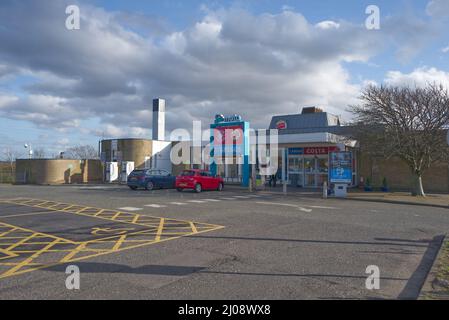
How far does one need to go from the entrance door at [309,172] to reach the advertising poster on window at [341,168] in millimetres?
7913

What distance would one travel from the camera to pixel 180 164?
4216 cm

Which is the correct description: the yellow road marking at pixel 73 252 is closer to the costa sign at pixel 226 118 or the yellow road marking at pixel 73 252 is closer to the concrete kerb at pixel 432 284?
the concrete kerb at pixel 432 284

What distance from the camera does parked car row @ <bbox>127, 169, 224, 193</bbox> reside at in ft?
78.4

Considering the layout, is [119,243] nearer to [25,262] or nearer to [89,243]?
[89,243]

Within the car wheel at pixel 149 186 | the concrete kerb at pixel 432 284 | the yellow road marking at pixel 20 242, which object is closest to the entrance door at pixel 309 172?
the car wheel at pixel 149 186

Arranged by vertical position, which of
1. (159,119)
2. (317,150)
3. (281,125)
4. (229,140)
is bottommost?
(317,150)

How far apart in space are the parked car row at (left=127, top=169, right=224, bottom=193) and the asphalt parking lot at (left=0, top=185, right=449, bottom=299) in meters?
10.5

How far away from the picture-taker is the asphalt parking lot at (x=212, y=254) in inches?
207

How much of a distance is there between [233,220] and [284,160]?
20.4m

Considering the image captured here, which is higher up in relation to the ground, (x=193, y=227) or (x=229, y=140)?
(x=229, y=140)

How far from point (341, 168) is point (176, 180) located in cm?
1073

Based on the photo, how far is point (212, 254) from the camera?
24.0ft

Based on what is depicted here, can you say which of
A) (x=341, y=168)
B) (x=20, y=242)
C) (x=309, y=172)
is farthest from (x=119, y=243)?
(x=309, y=172)

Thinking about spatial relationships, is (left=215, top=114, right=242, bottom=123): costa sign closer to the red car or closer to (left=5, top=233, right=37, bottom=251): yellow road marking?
the red car
